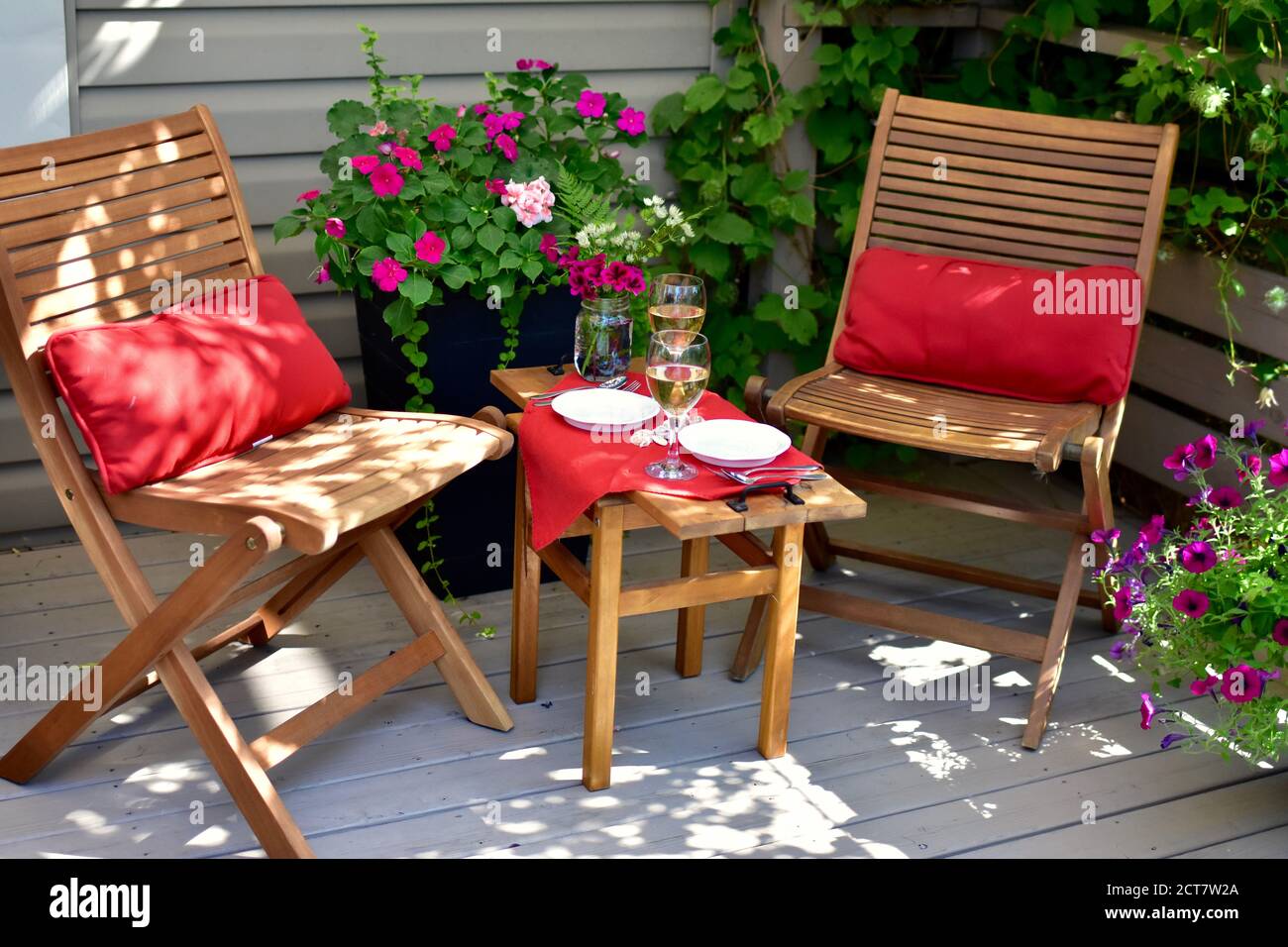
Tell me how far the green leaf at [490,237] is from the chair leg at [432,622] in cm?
67

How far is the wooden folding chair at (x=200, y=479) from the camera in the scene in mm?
2395

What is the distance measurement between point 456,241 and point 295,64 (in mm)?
778

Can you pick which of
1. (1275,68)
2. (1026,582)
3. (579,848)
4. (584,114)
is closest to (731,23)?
(584,114)

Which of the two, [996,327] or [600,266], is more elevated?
[600,266]

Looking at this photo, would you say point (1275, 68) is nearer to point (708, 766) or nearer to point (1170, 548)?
point (1170, 548)

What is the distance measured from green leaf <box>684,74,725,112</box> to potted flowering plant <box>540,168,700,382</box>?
653mm

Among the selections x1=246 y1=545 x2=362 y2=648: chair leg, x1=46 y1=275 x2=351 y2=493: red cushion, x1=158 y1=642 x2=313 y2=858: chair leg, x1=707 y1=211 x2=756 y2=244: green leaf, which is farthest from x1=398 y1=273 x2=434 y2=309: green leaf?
x1=707 y1=211 x2=756 y2=244: green leaf

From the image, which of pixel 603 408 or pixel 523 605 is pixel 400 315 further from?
pixel 523 605

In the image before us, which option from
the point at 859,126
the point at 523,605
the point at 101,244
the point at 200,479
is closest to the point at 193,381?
the point at 200,479

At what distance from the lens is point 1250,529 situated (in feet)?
8.48

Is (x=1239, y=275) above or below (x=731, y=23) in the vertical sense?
below

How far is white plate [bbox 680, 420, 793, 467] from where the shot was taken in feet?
8.41

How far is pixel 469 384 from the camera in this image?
10.6 feet
